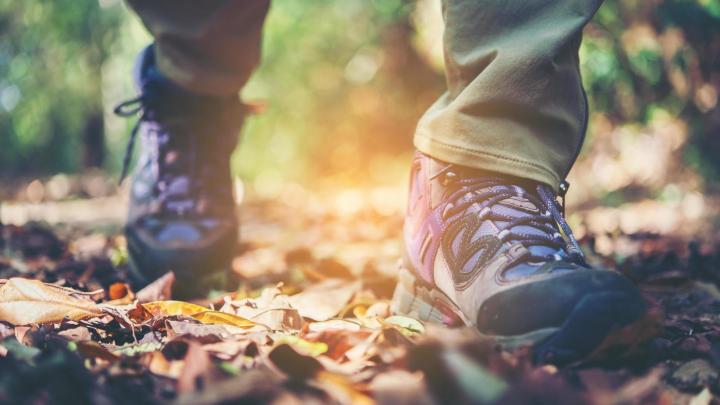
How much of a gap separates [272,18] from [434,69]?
5.26 ft

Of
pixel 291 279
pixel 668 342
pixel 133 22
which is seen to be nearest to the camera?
pixel 668 342

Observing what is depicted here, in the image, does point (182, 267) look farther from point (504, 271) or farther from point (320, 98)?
point (320, 98)

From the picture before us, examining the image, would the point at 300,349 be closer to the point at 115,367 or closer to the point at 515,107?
the point at 115,367

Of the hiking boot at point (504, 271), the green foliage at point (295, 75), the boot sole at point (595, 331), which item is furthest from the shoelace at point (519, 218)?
the green foliage at point (295, 75)

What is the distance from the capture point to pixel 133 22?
238 inches

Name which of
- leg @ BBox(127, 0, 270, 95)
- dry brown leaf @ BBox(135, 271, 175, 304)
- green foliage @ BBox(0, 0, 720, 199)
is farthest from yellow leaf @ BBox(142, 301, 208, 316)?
green foliage @ BBox(0, 0, 720, 199)

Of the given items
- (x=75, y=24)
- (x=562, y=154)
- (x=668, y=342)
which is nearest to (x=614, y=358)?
(x=668, y=342)

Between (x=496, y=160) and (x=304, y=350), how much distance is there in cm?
51

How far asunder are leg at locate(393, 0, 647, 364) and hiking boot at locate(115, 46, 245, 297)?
58cm

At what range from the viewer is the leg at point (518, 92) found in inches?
44.8

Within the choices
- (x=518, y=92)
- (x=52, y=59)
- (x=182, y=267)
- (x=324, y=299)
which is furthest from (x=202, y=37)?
(x=52, y=59)

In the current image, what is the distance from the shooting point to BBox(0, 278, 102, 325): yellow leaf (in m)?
1.05

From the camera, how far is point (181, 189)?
1.60m

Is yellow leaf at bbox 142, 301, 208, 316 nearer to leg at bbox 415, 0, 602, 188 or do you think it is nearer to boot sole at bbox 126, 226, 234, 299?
boot sole at bbox 126, 226, 234, 299
